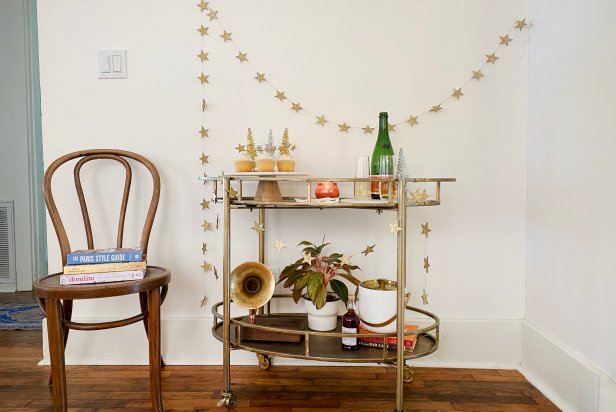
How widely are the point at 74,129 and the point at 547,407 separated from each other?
6.48 feet

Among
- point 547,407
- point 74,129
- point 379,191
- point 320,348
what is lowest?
point 547,407

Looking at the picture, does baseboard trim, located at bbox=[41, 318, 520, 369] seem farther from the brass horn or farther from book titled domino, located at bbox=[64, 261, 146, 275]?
book titled domino, located at bbox=[64, 261, 146, 275]

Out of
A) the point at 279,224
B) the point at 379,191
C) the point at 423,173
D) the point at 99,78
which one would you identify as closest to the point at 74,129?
the point at 99,78

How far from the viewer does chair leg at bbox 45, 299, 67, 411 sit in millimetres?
1327

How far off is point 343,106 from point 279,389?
42.6 inches

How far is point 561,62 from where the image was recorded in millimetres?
1577

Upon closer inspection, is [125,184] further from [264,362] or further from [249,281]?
[264,362]

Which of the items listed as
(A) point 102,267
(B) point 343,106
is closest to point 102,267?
(A) point 102,267

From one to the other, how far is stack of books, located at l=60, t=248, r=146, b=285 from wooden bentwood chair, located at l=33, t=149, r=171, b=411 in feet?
0.13

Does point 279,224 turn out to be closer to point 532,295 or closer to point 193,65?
point 193,65

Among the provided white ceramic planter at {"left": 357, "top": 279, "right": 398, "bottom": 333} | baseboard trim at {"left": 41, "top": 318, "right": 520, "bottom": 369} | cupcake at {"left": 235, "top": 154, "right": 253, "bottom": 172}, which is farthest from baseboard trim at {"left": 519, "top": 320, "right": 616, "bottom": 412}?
cupcake at {"left": 235, "top": 154, "right": 253, "bottom": 172}

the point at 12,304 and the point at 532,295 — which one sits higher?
the point at 532,295

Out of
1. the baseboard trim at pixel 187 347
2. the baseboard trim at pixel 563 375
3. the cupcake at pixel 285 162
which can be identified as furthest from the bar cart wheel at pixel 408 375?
the cupcake at pixel 285 162

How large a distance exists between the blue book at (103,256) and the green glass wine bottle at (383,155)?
2.62 feet
